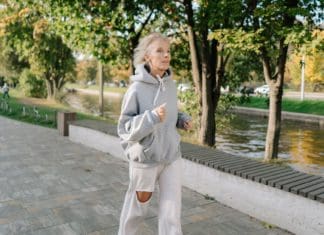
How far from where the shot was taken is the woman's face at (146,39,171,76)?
2.89 metres

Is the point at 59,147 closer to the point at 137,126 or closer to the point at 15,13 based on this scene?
the point at 137,126

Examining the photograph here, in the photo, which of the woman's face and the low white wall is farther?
the low white wall

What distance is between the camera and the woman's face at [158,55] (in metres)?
2.89

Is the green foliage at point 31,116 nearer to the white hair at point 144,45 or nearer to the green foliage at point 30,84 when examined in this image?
the white hair at point 144,45

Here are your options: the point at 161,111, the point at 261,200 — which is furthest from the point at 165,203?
the point at 261,200

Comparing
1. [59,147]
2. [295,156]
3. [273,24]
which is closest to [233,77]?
[295,156]

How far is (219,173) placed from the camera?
489 cm

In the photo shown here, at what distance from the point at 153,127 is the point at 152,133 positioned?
0.13m

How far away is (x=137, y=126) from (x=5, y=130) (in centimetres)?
1051

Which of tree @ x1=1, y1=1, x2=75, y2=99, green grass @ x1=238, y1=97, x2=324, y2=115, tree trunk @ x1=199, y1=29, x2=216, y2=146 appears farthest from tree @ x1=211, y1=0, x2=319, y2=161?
green grass @ x1=238, y1=97, x2=324, y2=115

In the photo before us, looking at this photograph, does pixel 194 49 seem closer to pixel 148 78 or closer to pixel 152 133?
pixel 148 78

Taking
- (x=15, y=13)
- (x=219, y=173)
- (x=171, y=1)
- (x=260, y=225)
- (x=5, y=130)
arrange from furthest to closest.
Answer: (x=15, y=13) → (x=5, y=130) → (x=171, y=1) → (x=219, y=173) → (x=260, y=225)

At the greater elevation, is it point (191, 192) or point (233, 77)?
point (233, 77)

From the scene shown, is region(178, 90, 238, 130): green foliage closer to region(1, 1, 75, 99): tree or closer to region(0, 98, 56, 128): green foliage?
region(0, 98, 56, 128): green foliage
